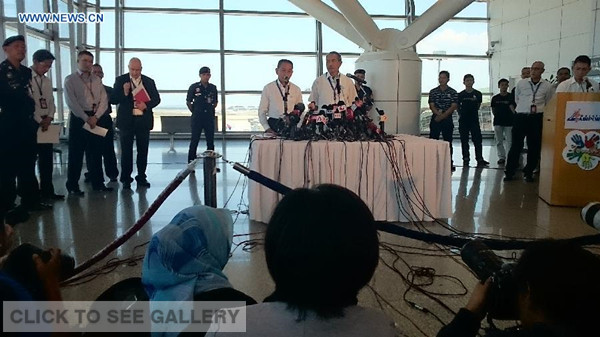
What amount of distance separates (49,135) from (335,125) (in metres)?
2.76

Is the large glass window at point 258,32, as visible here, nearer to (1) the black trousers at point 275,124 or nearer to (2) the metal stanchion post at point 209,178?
(1) the black trousers at point 275,124

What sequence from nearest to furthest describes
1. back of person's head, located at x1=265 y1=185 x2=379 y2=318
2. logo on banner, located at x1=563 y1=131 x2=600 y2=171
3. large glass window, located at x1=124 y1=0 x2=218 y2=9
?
back of person's head, located at x1=265 y1=185 x2=379 y2=318
logo on banner, located at x1=563 y1=131 x2=600 y2=171
large glass window, located at x1=124 y1=0 x2=218 y2=9

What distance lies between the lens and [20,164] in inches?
169

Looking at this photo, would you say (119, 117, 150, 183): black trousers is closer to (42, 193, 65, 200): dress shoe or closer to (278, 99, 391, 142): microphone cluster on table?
(42, 193, 65, 200): dress shoe

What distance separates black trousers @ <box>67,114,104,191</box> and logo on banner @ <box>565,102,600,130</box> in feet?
16.0

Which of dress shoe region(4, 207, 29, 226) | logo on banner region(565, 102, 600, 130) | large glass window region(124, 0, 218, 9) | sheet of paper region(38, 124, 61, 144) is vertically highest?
large glass window region(124, 0, 218, 9)

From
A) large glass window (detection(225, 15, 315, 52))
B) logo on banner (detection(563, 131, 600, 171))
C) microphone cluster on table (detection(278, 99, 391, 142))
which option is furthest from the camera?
large glass window (detection(225, 15, 315, 52))

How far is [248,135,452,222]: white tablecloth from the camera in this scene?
12.8 feet

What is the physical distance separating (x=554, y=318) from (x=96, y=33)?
11.9 metres

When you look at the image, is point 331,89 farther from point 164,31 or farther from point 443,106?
point 164,31

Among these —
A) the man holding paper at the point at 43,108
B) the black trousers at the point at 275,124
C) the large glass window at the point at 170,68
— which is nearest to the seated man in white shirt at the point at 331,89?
the black trousers at the point at 275,124

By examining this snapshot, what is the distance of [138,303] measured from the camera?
1.41 metres

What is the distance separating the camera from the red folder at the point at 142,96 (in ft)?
19.2

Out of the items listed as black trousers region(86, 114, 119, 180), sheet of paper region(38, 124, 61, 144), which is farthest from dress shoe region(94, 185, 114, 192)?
sheet of paper region(38, 124, 61, 144)
